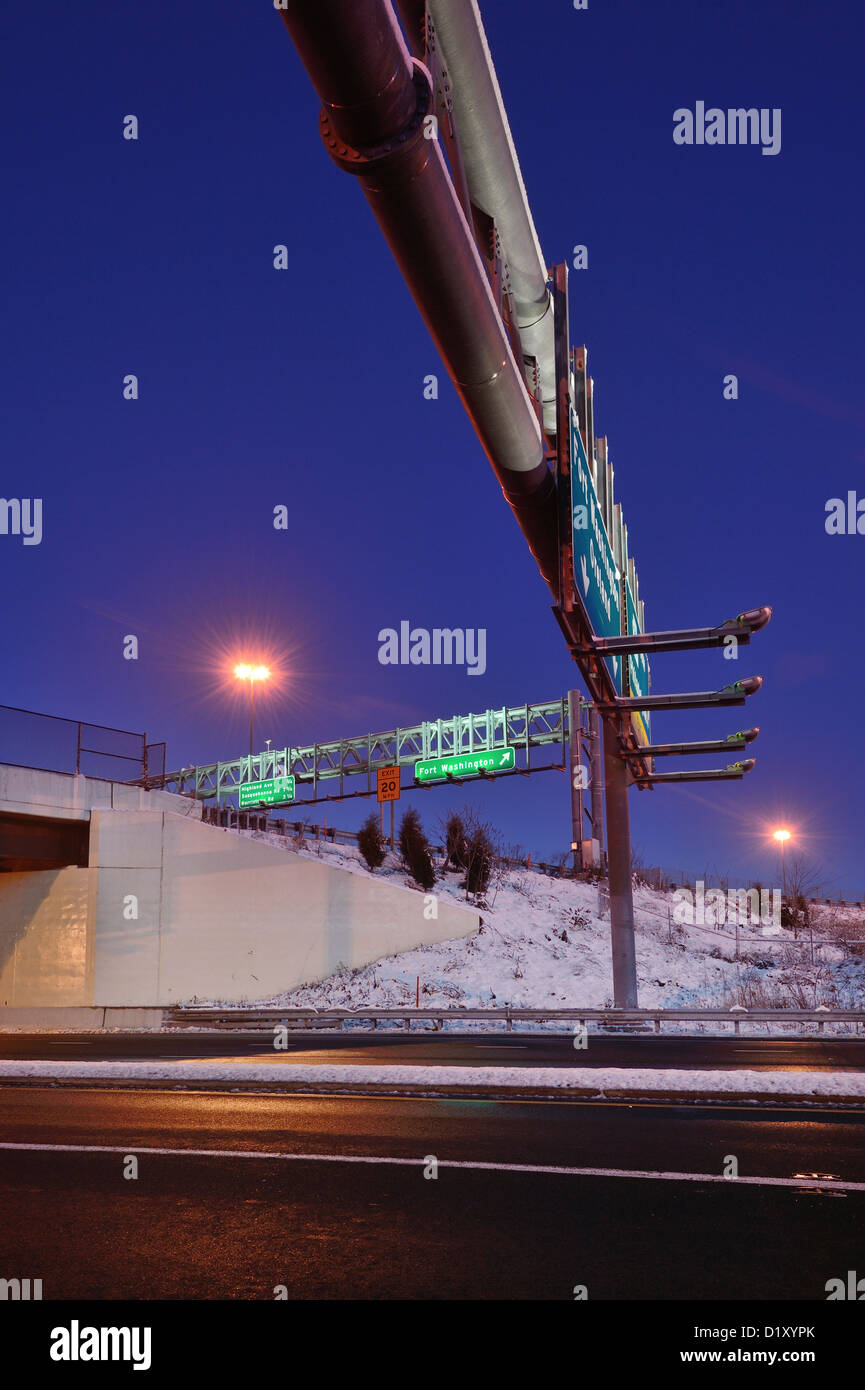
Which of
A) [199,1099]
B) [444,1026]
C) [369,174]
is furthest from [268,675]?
→ [369,174]

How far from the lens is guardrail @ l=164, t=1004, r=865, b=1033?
66.7 feet

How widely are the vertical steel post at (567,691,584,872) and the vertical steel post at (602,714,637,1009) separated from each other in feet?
59.0

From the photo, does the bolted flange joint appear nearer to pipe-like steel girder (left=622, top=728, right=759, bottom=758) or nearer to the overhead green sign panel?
the overhead green sign panel

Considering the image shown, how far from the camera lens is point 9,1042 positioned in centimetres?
2166

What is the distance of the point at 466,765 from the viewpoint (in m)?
46.2

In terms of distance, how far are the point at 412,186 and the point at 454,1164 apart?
276 inches

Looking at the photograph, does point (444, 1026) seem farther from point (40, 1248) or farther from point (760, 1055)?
point (40, 1248)

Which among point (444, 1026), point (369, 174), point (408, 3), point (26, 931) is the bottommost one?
point (444, 1026)

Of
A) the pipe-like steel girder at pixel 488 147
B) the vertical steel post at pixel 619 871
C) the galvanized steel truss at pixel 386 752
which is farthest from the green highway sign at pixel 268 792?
the pipe-like steel girder at pixel 488 147

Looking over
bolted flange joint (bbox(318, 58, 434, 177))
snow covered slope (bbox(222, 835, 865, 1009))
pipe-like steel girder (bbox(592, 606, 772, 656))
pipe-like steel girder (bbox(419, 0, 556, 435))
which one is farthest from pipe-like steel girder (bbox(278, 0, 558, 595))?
snow covered slope (bbox(222, 835, 865, 1009))

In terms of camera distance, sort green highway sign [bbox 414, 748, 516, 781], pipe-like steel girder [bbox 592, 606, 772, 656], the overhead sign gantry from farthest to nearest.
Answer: green highway sign [bbox 414, 748, 516, 781] → pipe-like steel girder [bbox 592, 606, 772, 656] → the overhead sign gantry

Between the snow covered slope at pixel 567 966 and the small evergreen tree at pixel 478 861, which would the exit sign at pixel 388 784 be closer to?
the snow covered slope at pixel 567 966

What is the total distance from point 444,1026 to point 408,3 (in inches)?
824

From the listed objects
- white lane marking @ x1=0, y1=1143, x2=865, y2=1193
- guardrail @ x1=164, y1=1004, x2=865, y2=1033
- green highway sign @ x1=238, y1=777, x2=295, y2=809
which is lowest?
guardrail @ x1=164, y1=1004, x2=865, y2=1033
